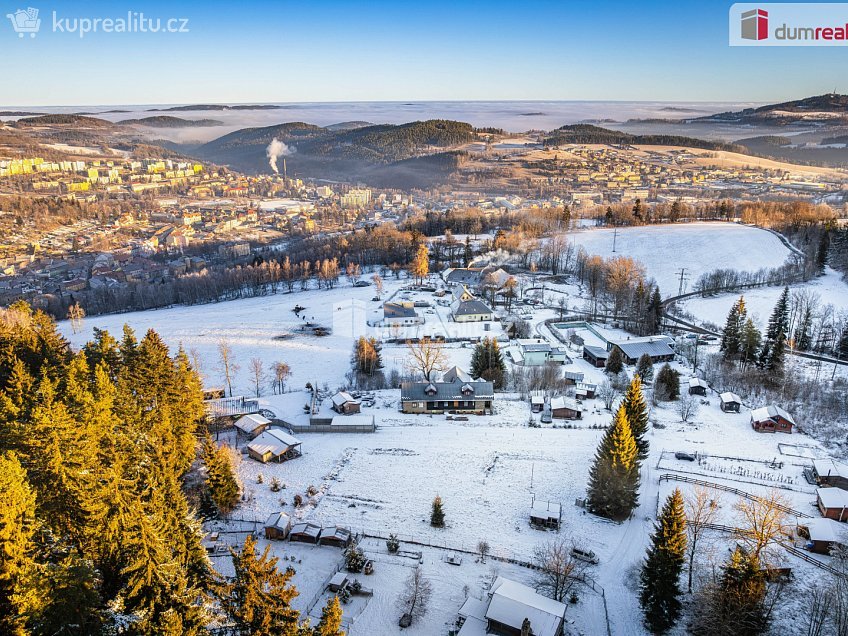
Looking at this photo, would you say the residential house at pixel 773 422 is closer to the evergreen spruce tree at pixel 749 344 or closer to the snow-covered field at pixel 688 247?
the evergreen spruce tree at pixel 749 344

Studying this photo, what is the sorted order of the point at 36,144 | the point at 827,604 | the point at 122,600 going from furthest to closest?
the point at 36,144 < the point at 827,604 < the point at 122,600

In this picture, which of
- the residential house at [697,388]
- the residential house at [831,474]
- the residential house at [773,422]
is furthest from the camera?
the residential house at [697,388]

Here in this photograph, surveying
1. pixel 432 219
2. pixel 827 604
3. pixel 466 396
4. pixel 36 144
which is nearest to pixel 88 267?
pixel 432 219

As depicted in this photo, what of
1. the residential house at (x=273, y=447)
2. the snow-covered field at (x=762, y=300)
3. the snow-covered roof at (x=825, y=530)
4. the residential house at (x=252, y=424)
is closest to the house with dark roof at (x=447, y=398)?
the residential house at (x=273, y=447)

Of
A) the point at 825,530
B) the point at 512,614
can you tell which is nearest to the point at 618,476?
the point at 825,530

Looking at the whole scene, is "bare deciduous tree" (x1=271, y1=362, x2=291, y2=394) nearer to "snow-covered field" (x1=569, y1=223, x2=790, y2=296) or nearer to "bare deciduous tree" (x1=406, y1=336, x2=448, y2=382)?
"bare deciduous tree" (x1=406, y1=336, x2=448, y2=382)

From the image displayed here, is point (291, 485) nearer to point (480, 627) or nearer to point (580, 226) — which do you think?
point (480, 627)

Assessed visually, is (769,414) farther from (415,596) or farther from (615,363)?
(415,596)
